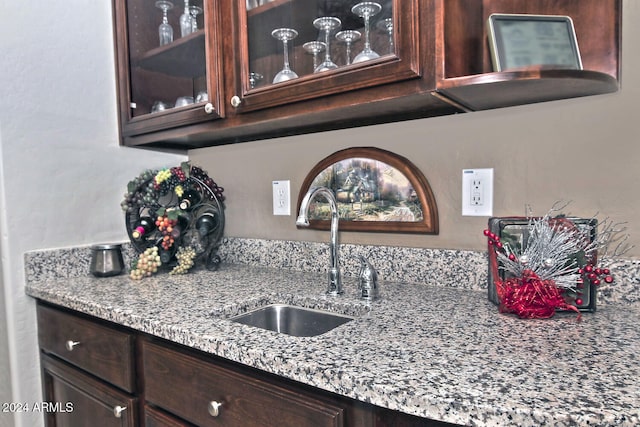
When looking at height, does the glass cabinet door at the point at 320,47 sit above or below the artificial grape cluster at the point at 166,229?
above

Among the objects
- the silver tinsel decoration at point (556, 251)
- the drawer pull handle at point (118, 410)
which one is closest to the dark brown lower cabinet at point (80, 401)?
the drawer pull handle at point (118, 410)

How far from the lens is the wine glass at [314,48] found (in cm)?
104

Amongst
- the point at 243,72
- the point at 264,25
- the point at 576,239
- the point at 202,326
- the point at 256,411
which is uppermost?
the point at 264,25

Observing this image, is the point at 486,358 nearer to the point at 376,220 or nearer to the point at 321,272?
the point at 376,220

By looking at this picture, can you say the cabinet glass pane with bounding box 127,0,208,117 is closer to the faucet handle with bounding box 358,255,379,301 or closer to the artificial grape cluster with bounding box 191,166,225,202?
the artificial grape cluster with bounding box 191,166,225,202

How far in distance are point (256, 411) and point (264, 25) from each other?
0.94 m

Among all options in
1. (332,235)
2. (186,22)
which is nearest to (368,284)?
(332,235)

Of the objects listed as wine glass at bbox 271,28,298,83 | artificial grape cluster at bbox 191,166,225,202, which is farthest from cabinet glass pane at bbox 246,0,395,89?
artificial grape cluster at bbox 191,166,225,202

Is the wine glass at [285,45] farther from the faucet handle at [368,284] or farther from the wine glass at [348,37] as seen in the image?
the faucet handle at [368,284]

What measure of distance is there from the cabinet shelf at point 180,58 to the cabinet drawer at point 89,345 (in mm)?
769

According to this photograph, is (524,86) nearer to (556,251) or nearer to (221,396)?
(556,251)

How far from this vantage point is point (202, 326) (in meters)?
0.82

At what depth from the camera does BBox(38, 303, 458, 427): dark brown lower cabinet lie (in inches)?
25.7

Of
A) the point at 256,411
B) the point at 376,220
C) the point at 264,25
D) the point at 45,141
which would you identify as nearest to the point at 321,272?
the point at 376,220
